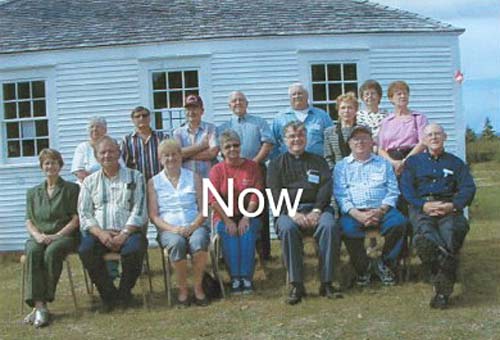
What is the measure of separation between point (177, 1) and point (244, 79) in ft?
8.74

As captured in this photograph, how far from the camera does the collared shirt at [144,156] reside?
285 inches

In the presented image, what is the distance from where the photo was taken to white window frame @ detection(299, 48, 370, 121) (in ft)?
38.5

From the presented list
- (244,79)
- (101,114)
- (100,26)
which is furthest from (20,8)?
(244,79)

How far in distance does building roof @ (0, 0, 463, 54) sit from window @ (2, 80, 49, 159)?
611mm

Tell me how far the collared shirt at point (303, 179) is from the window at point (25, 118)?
21.2 ft

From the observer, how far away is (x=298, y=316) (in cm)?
597

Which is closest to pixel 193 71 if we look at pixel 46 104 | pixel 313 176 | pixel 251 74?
pixel 251 74

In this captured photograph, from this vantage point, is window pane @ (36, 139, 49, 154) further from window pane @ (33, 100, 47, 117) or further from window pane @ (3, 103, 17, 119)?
window pane @ (3, 103, 17, 119)

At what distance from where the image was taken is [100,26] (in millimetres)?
12539

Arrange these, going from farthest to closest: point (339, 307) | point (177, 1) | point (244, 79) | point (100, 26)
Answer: point (177, 1) < point (100, 26) < point (244, 79) < point (339, 307)

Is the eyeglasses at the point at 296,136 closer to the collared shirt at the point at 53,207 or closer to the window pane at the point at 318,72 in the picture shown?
the collared shirt at the point at 53,207

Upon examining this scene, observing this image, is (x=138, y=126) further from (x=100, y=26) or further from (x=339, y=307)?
(x=100, y=26)

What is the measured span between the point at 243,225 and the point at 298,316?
104 centimetres

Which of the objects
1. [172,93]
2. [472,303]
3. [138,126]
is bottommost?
[472,303]
